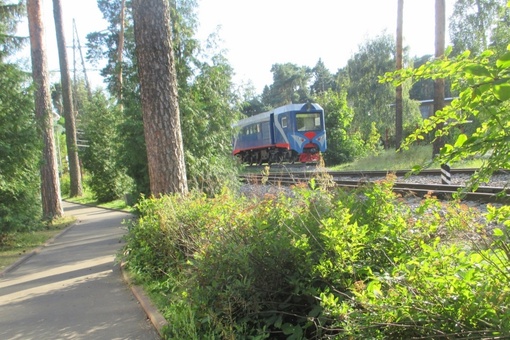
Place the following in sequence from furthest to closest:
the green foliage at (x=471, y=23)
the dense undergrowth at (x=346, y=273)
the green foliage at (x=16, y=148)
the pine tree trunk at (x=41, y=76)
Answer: the green foliage at (x=471, y=23)
the pine tree trunk at (x=41, y=76)
the green foliage at (x=16, y=148)
the dense undergrowth at (x=346, y=273)

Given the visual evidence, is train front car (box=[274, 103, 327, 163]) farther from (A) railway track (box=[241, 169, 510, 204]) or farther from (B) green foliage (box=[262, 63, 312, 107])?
(B) green foliage (box=[262, 63, 312, 107])

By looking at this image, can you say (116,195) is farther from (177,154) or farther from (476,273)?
(476,273)

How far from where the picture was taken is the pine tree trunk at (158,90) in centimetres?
705

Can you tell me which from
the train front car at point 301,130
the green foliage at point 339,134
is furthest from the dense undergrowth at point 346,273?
the green foliage at point 339,134

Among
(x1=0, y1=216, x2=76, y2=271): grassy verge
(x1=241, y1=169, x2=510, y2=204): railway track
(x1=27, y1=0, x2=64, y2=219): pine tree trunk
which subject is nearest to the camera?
(x1=241, y1=169, x2=510, y2=204): railway track

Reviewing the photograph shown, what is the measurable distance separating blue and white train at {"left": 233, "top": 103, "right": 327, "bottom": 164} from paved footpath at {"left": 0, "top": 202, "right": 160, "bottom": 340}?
50.5 feet

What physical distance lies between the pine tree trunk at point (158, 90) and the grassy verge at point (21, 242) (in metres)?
3.78

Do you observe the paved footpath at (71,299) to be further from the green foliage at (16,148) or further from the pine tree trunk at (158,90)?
the pine tree trunk at (158,90)

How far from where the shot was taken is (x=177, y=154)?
7.20m

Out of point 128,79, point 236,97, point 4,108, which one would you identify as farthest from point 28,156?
point 236,97

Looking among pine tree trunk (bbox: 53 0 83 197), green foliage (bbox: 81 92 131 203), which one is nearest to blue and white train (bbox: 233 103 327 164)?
green foliage (bbox: 81 92 131 203)

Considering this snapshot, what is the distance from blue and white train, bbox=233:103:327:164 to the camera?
927 inches

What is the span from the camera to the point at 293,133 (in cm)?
2342

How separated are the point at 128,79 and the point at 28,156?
308 centimetres
